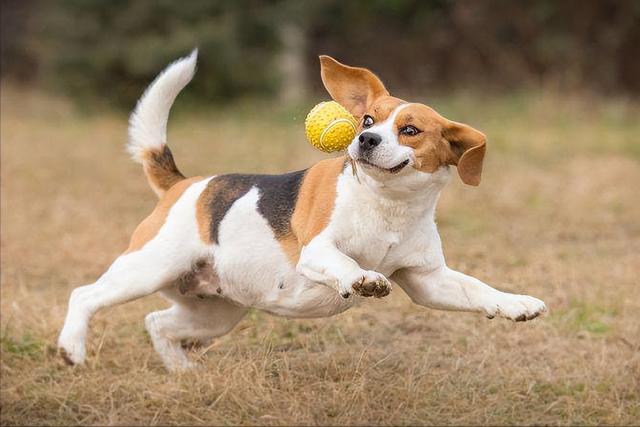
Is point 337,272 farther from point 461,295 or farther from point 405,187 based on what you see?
point 461,295

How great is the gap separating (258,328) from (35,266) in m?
2.57

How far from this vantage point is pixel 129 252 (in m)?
5.65

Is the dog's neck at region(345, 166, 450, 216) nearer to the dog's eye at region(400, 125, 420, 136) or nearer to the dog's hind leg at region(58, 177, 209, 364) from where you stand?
the dog's eye at region(400, 125, 420, 136)

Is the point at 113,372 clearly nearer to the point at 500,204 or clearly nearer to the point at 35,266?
the point at 35,266

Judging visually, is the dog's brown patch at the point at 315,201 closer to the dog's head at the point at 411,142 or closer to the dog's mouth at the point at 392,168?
the dog's head at the point at 411,142

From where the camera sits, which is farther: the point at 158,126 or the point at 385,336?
the point at 385,336

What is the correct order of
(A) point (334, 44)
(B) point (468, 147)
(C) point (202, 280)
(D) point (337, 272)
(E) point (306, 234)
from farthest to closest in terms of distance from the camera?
(A) point (334, 44) → (C) point (202, 280) → (E) point (306, 234) → (B) point (468, 147) → (D) point (337, 272)

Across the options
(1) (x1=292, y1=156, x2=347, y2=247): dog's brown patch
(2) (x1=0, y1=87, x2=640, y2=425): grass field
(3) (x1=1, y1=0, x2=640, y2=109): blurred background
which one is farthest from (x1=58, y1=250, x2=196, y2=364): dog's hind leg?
(3) (x1=1, y1=0, x2=640, y2=109): blurred background

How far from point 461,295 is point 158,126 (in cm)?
208

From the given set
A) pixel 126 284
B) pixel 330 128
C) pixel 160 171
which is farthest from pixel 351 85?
pixel 126 284

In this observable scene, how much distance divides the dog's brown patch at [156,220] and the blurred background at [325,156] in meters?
0.72

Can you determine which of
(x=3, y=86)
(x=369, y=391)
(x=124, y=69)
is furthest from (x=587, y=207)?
(x=3, y=86)

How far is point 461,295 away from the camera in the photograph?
5.16 meters

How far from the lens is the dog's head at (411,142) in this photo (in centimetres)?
470
